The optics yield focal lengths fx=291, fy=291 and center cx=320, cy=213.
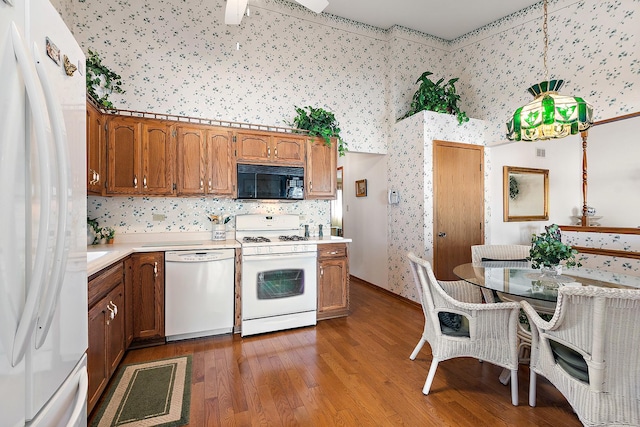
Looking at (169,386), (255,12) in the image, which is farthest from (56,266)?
(255,12)

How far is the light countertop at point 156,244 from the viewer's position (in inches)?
95.2

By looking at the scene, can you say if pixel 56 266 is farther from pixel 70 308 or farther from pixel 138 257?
pixel 138 257

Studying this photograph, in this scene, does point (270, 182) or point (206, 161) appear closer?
point (206, 161)

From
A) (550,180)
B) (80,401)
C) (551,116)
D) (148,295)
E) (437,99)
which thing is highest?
(437,99)

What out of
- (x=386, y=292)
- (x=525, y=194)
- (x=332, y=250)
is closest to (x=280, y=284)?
(x=332, y=250)

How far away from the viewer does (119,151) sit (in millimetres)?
2875

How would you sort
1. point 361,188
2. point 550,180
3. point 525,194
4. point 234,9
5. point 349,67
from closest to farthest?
1. point 234,9
2. point 349,67
3. point 525,194
4. point 550,180
5. point 361,188

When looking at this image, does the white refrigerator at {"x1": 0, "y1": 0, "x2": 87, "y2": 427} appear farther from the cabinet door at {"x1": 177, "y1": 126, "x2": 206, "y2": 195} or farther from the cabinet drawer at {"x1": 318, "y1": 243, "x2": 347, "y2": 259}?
the cabinet drawer at {"x1": 318, "y1": 243, "x2": 347, "y2": 259}

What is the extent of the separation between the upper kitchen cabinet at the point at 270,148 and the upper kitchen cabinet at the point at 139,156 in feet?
2.41

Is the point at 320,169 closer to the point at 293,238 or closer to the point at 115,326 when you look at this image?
the point at 293,238

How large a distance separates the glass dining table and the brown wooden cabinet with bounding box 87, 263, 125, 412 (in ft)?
8.13

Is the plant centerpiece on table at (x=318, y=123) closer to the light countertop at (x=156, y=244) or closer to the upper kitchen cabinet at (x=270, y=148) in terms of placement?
the upper kitchen cabinet at (x=270, y=148)

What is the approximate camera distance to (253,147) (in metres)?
3.39

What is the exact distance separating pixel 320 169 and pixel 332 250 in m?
1.05
